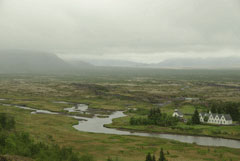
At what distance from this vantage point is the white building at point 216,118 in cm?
10219

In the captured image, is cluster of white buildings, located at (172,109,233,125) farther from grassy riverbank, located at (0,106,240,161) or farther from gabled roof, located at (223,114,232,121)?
grassy riverbank, located at (0,106,240,161)

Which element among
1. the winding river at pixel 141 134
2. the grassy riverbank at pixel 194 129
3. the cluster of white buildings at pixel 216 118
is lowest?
the winding river at pixel 141 134

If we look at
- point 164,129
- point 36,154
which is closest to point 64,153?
point 36,154

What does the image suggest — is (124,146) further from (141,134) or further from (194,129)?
(194,129)

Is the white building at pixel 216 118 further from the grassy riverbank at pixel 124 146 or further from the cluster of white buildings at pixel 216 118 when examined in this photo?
the grassy riverbank at pixel 124 146

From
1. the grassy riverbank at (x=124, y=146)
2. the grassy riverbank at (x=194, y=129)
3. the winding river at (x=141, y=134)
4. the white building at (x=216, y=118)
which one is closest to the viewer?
the grassy riverbank at (x=124, y=146)

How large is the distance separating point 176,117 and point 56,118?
58.9m

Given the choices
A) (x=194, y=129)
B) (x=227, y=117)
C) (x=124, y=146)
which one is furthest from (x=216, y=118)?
(x=124, y=146)

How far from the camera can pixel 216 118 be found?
104 meters

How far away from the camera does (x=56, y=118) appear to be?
389ft

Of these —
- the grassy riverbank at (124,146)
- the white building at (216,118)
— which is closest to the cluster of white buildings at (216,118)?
the white building at (216,118)

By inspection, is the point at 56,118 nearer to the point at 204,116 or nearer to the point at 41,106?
the point at 41,106

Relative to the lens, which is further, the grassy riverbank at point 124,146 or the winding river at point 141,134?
the winding river at point 141,134

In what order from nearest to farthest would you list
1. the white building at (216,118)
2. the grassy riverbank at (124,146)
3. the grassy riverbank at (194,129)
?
the grassy riverbank at (124,146) < the grassy riverbank at (194,129) < the white building at (216,118)
